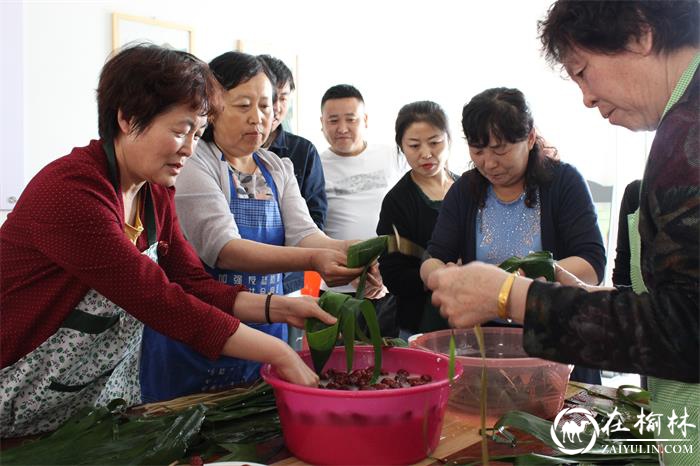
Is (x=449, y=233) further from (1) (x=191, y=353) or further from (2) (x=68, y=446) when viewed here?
(2) (x=68, y=446)

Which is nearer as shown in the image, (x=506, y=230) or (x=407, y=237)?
(x=506, y=230)

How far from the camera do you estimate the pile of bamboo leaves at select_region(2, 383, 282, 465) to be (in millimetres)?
1209

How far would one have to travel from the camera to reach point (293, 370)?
1.31 metres

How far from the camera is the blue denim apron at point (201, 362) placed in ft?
6.28

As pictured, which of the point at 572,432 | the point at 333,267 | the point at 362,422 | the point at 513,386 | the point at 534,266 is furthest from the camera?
the point at 333,267

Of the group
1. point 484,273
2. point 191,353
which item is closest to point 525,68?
point 191,353

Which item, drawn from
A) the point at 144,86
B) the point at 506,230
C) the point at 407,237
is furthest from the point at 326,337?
the point at 407,237

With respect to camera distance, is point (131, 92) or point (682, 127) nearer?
point (682, 127)

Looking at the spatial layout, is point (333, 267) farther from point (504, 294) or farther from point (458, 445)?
point (504, 294)

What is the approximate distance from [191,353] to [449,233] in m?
0.93

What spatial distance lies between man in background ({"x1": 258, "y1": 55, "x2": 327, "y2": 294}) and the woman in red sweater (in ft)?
4.06

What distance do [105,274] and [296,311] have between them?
Result: 46 centimetres

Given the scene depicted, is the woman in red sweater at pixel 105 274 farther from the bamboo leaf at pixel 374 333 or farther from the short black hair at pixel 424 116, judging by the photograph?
the short black hair at pixel 424 116

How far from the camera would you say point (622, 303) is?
A: 3.11ft
